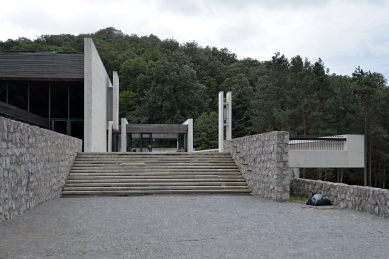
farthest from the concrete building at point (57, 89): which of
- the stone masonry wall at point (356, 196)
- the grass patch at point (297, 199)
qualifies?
the stone masonry wall at point (356, 196)

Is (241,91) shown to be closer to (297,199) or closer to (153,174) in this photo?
(153,174)

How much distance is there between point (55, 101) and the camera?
24.2 metres

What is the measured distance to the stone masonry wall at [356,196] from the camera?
364 inches

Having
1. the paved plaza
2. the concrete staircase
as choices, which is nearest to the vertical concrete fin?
the concrete staircase

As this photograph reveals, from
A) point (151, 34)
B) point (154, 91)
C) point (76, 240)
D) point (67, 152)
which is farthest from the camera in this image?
Result: point (151, 34)

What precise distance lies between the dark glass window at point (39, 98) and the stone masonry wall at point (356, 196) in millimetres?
16232

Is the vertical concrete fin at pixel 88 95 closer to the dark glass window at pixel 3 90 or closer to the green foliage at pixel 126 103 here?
the dark glass window at pixel 3 90

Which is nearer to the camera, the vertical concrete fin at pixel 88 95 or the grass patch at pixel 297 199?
the grass patch at pixel 297 199

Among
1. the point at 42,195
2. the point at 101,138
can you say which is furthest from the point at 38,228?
the point at 101,138

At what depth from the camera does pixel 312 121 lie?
36.7m

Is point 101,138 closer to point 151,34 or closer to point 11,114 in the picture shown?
point 11,114

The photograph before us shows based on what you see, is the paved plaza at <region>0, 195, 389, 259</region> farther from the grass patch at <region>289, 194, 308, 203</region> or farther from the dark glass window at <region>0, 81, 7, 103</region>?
the dark glass window at <region>0, 81, 7, 103</region>

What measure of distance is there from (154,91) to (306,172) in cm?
2298

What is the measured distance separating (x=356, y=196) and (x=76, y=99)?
1803 centimetres
